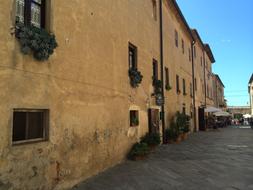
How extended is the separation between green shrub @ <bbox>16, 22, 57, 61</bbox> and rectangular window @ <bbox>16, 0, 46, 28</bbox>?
0.25m

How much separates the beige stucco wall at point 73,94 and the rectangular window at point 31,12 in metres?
0.24

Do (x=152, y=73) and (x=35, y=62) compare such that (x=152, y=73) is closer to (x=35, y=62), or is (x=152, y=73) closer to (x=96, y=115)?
(x=96, y=115)

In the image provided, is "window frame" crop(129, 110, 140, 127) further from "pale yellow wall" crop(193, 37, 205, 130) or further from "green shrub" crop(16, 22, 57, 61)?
"pale yellow wall" crop(193, 37, 205, 130)

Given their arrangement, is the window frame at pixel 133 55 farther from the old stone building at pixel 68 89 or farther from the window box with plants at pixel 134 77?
the window box with plants at pixel 134 77

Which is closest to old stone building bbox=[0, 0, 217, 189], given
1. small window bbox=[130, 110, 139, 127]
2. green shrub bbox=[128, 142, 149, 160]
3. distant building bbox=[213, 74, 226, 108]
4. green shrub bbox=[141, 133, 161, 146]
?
small window bbox=[130, 110, 139, 127]

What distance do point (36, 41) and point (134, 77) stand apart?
6074 millimetres

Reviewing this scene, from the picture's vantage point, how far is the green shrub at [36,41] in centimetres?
556

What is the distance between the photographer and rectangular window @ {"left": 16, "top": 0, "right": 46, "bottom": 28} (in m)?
5.85

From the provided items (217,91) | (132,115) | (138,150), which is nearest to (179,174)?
(138,150)

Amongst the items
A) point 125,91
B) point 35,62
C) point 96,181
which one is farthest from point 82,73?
point 125,91

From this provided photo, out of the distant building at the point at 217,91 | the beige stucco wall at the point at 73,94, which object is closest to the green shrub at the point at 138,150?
the beige stucco wall at the point at 73,94

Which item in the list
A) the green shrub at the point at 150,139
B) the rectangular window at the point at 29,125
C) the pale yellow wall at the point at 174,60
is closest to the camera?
the rectangular window at the point at 29,125

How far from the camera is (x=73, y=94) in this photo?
23.6 feet

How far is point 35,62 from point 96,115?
114 inches
